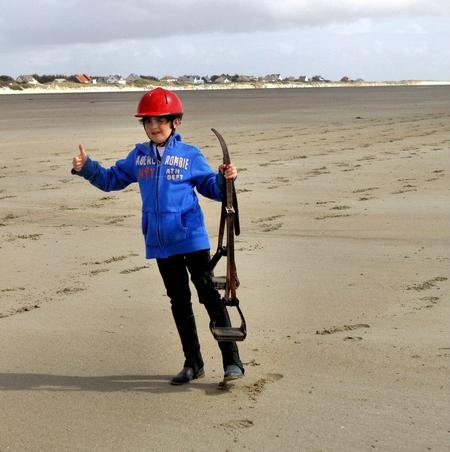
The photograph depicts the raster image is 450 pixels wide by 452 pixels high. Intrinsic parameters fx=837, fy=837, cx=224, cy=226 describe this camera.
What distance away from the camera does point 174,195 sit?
167 inches

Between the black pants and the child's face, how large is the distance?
0.62 metres

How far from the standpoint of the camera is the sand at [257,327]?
375 cm

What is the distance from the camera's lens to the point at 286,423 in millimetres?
3752

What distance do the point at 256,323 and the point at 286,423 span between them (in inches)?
59.9

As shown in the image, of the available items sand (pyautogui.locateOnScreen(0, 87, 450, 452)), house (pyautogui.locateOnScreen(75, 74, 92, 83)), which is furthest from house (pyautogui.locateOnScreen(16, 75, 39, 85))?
sand (pyautogui.locateOnScreen(0, 87, 450, 452))

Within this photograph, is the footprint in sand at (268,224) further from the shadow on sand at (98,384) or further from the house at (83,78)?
the house at (83,78)

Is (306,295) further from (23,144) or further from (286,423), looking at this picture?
(23,144)

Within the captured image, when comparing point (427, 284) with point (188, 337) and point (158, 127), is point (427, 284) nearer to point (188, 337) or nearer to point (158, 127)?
point (188, 337)

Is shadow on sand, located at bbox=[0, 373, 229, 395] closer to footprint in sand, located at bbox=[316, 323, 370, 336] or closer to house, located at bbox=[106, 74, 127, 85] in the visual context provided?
footprint in sand, located at bbox=[316, 323, 370, 336]

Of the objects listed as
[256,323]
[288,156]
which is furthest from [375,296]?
[288,156]

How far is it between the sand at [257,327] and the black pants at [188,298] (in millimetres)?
171

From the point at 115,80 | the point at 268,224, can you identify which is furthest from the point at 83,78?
the point at 268,224

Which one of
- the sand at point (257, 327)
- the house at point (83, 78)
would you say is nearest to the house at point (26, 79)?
the house at point (83, 78)

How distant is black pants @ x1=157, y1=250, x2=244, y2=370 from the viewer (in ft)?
14.1
